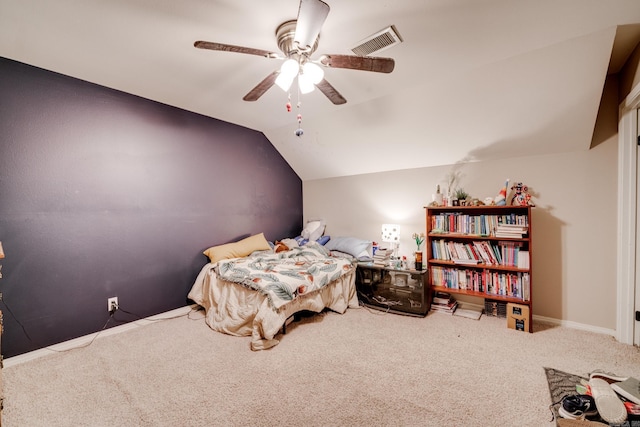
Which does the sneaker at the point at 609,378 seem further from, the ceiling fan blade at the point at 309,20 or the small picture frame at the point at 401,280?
the ceiling fan blade at the point at 309,20

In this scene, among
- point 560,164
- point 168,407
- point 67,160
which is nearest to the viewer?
point 168,407

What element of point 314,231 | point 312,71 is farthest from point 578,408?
point 314,231

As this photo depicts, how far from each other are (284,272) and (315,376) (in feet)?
3.41

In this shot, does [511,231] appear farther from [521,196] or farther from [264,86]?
[264,86]

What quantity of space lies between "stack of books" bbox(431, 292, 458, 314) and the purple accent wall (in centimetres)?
279

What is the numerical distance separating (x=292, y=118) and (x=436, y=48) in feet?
6.30

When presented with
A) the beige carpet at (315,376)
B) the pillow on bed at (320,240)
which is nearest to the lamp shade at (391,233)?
the pillow on bed at (320,240)

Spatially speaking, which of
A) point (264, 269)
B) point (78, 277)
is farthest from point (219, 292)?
point (78, 277)

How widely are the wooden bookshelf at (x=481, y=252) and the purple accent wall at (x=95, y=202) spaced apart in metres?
2.72

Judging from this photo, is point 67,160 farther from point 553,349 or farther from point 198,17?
point 553,349

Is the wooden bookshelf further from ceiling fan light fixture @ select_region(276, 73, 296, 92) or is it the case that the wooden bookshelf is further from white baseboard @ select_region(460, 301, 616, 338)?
ceiling fan light fixture @ select_region(276, 73, 296, 92)

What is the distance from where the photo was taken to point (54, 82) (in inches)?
91.7

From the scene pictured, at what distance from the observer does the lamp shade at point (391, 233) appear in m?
3.47

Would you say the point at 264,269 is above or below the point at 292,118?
below
